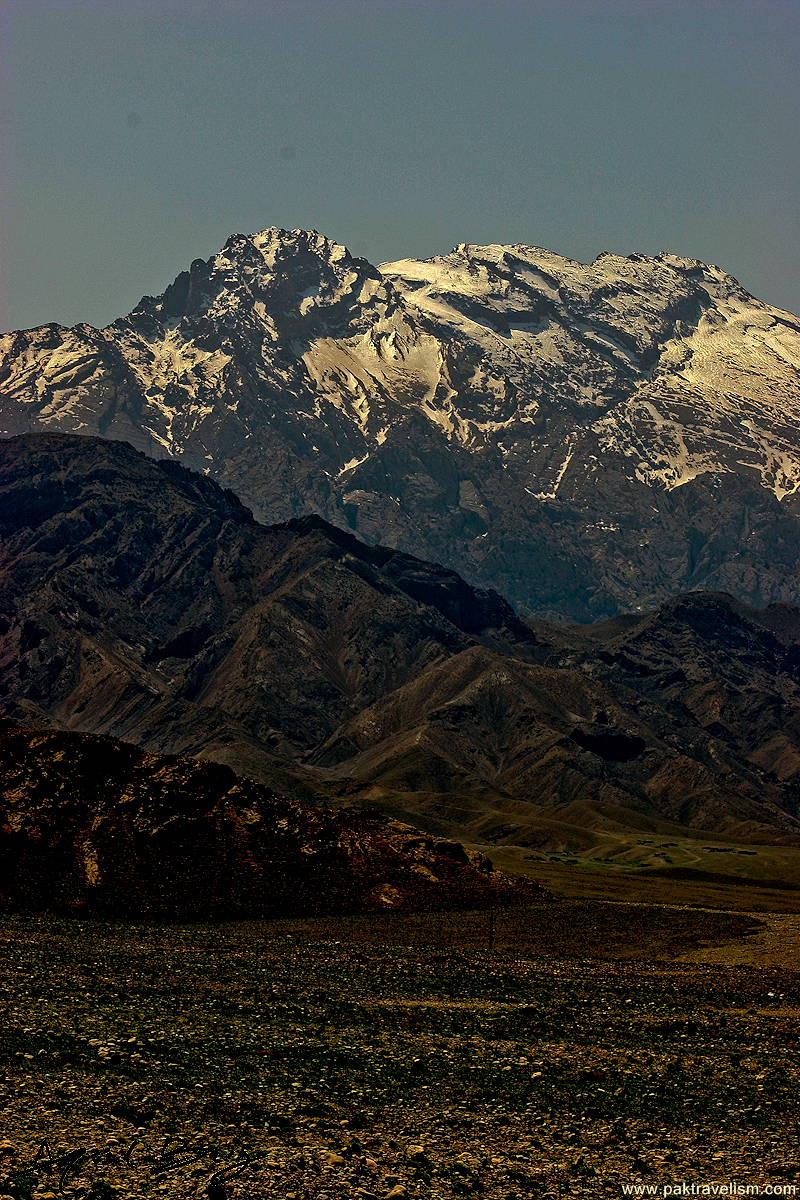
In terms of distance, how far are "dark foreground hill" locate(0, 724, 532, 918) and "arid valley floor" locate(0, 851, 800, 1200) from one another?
70.3ft

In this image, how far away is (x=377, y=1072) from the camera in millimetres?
53219

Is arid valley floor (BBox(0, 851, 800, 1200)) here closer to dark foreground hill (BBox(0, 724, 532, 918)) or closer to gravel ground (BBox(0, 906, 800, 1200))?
gravel ground (BBox(0, 906, 800, 1200))

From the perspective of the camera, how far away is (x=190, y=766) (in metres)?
137

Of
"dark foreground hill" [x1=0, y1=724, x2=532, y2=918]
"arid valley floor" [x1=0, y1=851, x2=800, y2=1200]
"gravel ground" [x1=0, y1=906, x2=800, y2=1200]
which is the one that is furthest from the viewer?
"dark foreground hill" [x1=0, y1=724, x2=532, y2=918]

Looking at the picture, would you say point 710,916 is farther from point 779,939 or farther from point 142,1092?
point 142,1092

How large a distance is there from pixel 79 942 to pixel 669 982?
117 ft

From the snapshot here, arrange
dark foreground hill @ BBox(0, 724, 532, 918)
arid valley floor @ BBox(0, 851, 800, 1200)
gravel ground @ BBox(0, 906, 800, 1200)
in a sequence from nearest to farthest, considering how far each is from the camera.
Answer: gravel ground @ BBox(0, 906, 800, 1200)
arid valley floor @ BBox(0, 851, 800, 1200)
dark foreground hill @ BBox(0, 724, 532, 918)

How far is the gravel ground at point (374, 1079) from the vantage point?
134 feet

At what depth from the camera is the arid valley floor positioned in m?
41.1

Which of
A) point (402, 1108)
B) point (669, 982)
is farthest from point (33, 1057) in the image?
point (669, 982)

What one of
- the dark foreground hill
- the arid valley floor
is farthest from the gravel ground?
the dark foreground hill

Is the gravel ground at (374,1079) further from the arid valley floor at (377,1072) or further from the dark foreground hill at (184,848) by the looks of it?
the dark foreground hill at (184,848)

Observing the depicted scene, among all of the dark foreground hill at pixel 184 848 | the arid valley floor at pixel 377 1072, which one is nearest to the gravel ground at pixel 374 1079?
the arid valley floor at pixel 377 1072

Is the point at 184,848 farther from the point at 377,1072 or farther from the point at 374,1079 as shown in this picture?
the point at 374,1079
